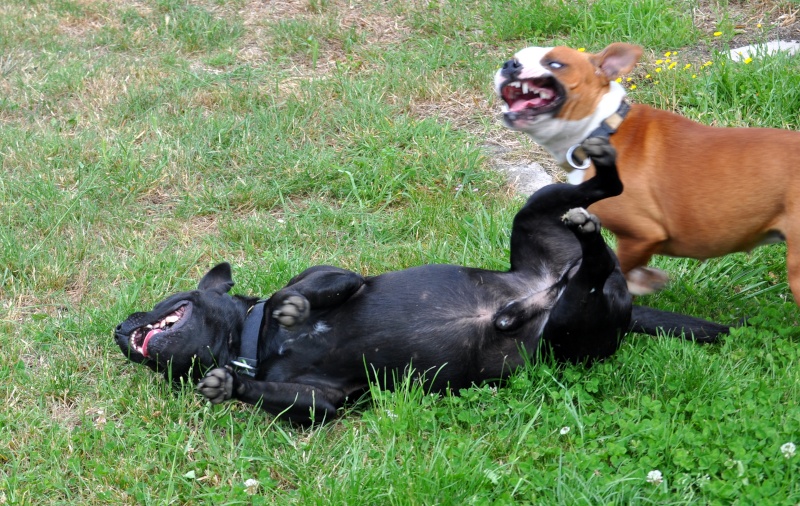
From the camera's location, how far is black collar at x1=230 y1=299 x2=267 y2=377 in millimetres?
4051

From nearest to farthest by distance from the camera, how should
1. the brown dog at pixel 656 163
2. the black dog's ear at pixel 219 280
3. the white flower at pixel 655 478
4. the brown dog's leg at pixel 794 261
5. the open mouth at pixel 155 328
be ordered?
the white flower at pixel 655 478 < the brown dog's leg at pixel 794 261 < the brown dog at pixel 656 163 < the open mouth at pixel 155 328 < the black dog's ear at pixel 219 280

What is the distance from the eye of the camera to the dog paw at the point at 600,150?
11.9 ft

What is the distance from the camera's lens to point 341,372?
3.95 meters

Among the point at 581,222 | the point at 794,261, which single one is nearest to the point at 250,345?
the point at 581,222

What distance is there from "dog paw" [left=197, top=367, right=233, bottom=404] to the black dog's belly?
0.38m

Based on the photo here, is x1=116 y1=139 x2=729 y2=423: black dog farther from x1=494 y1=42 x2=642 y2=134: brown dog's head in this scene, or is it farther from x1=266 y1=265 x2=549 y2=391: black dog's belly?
x1=494 y1=42 x2=642 y2=134: brown dog's head

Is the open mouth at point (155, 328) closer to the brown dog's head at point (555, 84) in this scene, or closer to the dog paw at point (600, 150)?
the brown dog's head at point (555, 84)

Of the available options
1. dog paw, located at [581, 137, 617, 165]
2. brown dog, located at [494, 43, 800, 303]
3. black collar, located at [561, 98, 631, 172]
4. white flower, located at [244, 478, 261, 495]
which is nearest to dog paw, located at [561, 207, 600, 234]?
dog paw, located at [581, 137, 617, 165]

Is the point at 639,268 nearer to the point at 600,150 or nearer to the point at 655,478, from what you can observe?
the point at 600,150

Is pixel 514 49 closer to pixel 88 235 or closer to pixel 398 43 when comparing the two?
pixel 398 43

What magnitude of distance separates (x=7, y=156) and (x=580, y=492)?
16.3 ft

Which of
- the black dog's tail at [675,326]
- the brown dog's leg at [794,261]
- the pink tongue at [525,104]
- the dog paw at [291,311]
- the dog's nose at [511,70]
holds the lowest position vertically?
the black dog's tail at [675,326]

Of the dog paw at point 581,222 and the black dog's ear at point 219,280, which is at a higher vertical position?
the dog paw at point 581,222

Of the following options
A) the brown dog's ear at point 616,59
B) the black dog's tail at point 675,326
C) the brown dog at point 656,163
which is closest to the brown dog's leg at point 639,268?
the brown dog at point 656,163
